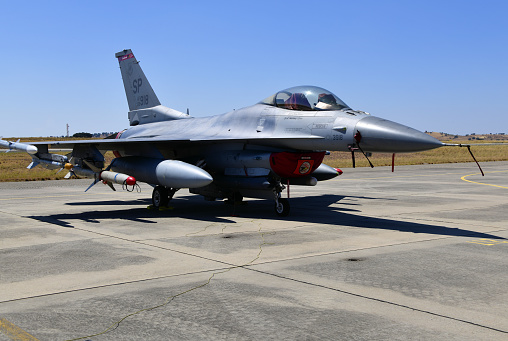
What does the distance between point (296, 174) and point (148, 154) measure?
4285 millimetres

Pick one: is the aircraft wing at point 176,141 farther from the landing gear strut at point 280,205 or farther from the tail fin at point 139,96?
the tail fin at point 139,96

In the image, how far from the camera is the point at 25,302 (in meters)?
5.68

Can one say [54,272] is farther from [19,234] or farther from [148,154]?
[148,154]

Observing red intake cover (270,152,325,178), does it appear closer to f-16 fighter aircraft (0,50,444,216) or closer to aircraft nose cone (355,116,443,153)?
f-16 fighter aircraft (0,50,444,216)

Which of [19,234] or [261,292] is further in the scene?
[19,234]

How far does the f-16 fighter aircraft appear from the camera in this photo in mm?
11438

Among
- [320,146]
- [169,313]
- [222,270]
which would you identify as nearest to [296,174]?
[320,146]

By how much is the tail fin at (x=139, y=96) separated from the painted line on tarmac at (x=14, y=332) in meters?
13.7

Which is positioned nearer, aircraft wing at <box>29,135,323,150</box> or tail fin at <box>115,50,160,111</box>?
aircraft wing at <box>29,135,323,150</box>

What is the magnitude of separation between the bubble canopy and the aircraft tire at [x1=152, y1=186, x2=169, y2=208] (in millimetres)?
4078

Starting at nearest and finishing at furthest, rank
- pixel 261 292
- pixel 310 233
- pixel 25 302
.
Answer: pixel 25 302
pixel 261 292
pixel 310 233

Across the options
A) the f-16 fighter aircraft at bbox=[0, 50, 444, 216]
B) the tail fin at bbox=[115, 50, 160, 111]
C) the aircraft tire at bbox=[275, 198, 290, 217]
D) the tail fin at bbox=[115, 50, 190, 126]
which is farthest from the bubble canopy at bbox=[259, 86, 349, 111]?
the tail fin at bbox=[115, 50, 160, 111]

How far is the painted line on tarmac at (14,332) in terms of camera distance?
4.54 metres

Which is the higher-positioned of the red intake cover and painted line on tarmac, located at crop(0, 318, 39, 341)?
the red intake cover
